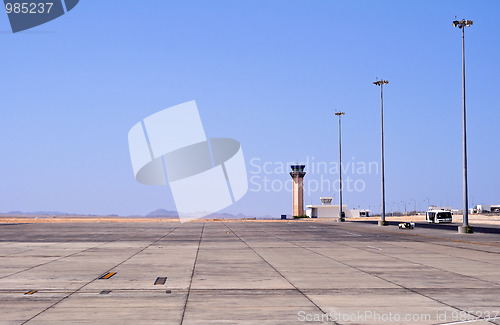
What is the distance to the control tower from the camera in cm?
15525

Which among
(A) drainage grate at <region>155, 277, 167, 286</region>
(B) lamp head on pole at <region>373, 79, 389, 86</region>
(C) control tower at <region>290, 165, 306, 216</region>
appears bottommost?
(A) drainage grate at <region>155, 277, 167, 286</region>

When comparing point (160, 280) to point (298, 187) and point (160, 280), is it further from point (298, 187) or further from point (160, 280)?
point (298, 187)

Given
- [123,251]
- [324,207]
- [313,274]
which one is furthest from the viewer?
[324,207]

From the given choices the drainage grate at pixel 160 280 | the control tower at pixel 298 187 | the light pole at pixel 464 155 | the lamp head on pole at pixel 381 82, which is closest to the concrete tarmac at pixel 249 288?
the drainage grate at pixel 160 280

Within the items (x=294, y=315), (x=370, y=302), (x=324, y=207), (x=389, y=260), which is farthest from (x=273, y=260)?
(x=324, y=207)

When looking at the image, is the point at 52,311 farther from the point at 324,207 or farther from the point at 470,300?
the point at 324,207

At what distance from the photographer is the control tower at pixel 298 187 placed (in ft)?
509

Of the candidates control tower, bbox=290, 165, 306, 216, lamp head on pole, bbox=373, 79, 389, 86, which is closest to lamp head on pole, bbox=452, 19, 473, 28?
lamp head on pole, bbox=373, 79, 389, 86

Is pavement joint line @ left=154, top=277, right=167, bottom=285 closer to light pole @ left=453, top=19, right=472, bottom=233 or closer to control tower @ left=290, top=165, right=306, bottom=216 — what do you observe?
light pole @ left=453, top=19, right=472, bottom=233

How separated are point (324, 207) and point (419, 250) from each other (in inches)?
4743

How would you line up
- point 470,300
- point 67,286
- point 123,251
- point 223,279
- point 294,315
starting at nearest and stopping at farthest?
point 294,315
point 470,300
point 67,286
point 223,279
point 123,251

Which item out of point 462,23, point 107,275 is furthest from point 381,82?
point 107,275

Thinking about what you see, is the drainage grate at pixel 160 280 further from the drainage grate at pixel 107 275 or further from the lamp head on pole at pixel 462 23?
the lamp head on pole at pixel 462 23

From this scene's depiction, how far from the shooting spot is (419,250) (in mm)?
30562
